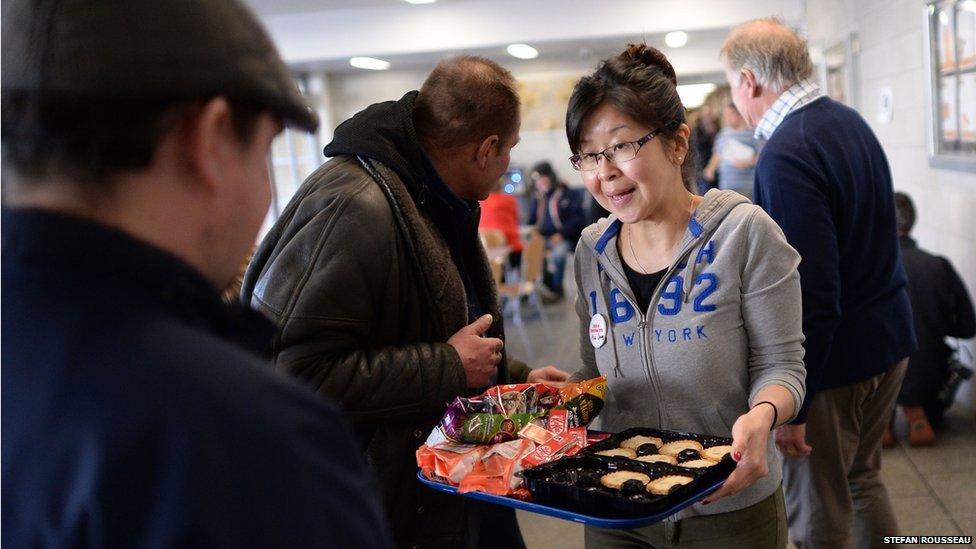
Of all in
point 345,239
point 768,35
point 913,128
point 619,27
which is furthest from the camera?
point 619,27

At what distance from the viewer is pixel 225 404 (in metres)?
0.55

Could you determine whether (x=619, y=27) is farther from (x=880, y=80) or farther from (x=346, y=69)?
(x=346, y=69)

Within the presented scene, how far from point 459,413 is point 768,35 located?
55.2 inches

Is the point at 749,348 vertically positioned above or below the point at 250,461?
below

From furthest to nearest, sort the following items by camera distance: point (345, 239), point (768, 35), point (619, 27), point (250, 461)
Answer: point (619, 27) → point (768, 35) → point (345, 239) → point (250, 461)

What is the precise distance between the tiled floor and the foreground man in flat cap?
2.88 meters

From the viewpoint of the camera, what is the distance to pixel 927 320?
12.5ft

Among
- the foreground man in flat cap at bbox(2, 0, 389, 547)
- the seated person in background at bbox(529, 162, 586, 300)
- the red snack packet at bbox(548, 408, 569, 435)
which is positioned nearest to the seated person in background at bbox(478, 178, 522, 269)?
the seated person in background at bbox(529, 162, 586, 300)

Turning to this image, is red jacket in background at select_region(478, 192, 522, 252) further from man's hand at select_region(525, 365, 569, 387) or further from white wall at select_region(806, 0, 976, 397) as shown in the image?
man's hand at select_region(525, 365, 569, 387)

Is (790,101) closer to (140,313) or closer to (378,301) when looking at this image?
(378,301)

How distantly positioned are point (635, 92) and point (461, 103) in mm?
357

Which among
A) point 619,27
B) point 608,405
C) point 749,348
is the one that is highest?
point 619,27

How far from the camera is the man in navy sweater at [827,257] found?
2035mm

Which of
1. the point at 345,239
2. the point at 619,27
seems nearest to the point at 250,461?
the point at 345,239
